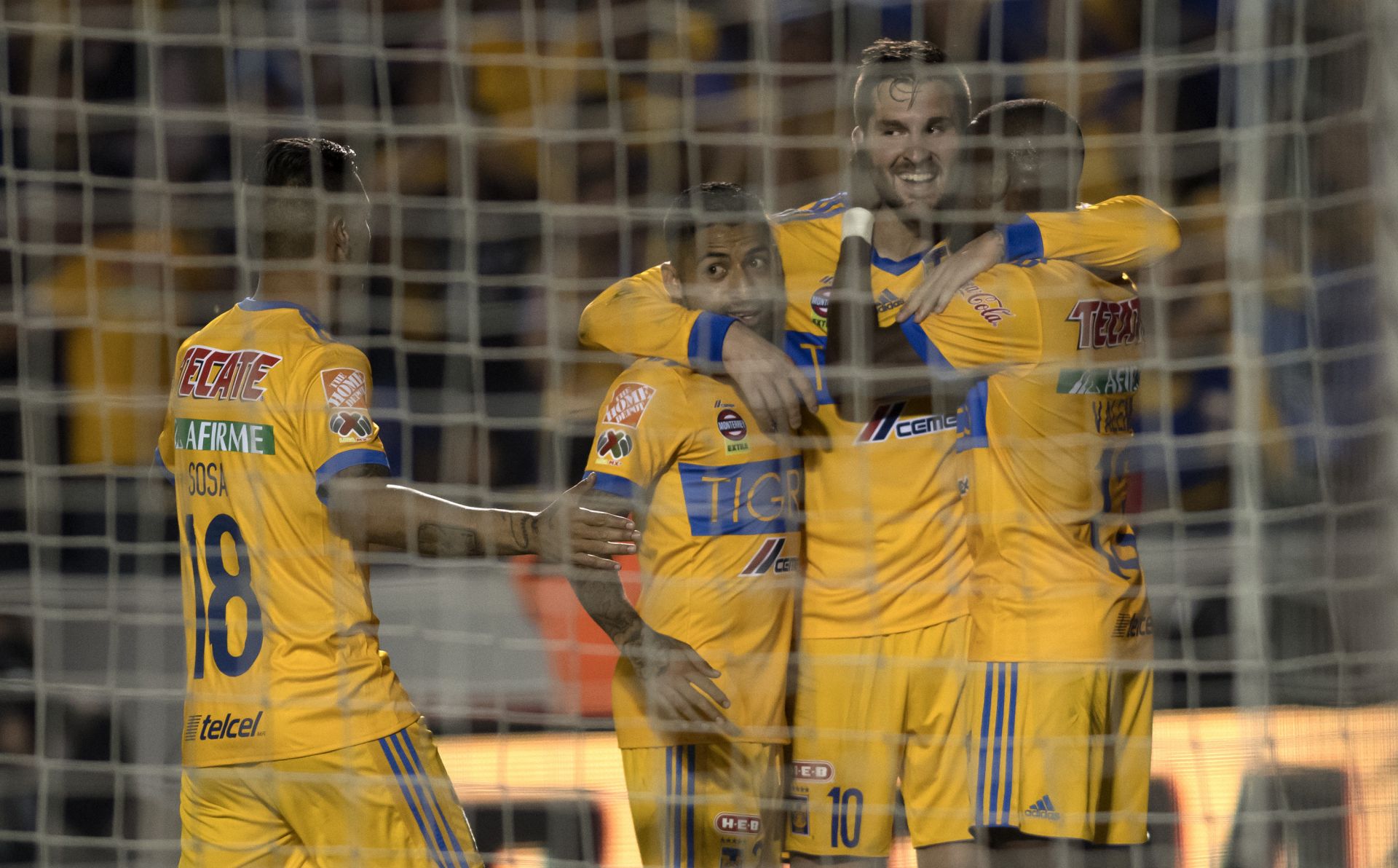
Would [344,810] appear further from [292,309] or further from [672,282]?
[672,282]

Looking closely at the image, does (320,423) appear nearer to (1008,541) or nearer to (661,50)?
(1008,541)

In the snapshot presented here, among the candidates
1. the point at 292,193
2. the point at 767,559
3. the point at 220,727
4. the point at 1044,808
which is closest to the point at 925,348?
the point at 767,559

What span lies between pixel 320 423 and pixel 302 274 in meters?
0.30

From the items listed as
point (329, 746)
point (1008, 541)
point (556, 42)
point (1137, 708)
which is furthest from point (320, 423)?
point (556, 42)

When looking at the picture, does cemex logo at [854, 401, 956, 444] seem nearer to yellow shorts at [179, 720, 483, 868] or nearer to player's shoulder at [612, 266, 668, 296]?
player's shoulder at [612, 266, 668, 296]

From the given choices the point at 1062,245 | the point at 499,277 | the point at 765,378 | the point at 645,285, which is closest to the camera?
the point at 765,378

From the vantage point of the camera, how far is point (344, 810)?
7.98 ft

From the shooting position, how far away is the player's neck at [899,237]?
2.73 m

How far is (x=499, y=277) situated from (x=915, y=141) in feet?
4.32

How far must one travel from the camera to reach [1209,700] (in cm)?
461

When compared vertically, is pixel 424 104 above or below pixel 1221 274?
above

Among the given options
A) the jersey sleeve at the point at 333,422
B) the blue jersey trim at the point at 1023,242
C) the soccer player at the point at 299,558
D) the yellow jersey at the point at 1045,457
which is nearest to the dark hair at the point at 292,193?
the soccer player at the point at 299,558

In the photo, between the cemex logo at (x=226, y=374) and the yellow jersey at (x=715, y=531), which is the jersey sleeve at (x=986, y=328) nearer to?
the yellow jersey at (x=715, y=531)

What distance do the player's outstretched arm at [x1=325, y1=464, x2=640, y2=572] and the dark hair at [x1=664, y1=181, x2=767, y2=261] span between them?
57 centimetres
